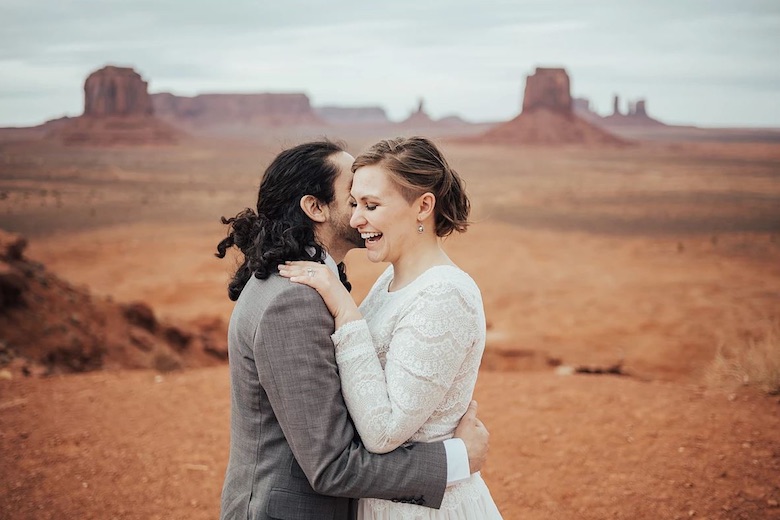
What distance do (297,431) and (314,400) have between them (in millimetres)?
109

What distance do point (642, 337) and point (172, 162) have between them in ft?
181

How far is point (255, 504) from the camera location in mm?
2172

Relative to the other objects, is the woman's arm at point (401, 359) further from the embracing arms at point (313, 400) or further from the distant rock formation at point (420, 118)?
the distant rock formation at point (420, 118)

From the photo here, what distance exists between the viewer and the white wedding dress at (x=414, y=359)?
79.0 inches

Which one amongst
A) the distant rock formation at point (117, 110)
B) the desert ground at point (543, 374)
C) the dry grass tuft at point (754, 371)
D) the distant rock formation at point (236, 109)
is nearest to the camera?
the desert ground at point (543, 374)

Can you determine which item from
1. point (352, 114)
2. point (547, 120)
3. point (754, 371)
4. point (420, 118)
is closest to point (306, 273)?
point (754, 371)

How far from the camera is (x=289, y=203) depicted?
2385 millimetres

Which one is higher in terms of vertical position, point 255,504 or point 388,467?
point 388,467

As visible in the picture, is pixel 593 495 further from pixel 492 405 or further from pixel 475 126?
pixel 475 126

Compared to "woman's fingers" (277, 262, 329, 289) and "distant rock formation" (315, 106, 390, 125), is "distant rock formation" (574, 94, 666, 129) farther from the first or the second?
"woman's fingers" (277, 262, 329, 289)

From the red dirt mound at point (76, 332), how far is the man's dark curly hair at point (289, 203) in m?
6.10

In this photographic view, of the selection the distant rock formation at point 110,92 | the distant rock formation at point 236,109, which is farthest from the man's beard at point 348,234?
the distant rock formation at point 236,109

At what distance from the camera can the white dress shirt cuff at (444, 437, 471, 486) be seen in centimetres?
219

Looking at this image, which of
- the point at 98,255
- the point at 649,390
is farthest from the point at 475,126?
the point at 649,390
